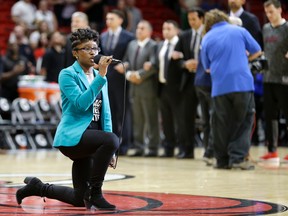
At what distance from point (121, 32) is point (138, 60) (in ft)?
1.80

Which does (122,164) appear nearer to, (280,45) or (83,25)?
(83,25)

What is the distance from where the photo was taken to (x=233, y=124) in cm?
977

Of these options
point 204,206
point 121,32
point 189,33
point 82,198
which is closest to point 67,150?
point 82,198

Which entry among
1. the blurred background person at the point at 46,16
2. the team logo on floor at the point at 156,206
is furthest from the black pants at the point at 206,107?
the blurred background person at the point at 46,16

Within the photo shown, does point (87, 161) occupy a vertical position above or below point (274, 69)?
below

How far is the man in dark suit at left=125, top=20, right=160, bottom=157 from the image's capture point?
12820 millimetres

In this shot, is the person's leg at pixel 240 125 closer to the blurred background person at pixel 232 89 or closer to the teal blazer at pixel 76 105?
the blurred background person at pixel 232 89

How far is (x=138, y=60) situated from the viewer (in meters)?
12.8

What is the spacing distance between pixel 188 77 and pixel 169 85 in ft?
1.50

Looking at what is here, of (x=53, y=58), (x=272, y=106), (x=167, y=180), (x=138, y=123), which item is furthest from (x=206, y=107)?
(x=53, y=58)

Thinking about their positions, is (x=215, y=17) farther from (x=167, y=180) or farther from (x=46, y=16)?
(x=46, y=16)

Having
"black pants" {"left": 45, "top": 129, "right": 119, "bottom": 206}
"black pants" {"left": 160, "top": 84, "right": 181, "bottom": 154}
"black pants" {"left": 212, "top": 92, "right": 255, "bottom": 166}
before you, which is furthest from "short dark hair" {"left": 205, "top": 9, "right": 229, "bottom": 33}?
"black pants" {"left": 45, "top": 129, "right": 119, "bottom": 206}

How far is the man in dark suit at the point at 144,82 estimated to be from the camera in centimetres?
1282

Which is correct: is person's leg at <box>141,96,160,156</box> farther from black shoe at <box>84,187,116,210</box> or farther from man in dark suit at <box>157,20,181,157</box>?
black shoe at <box>84,187,116,210</box>
